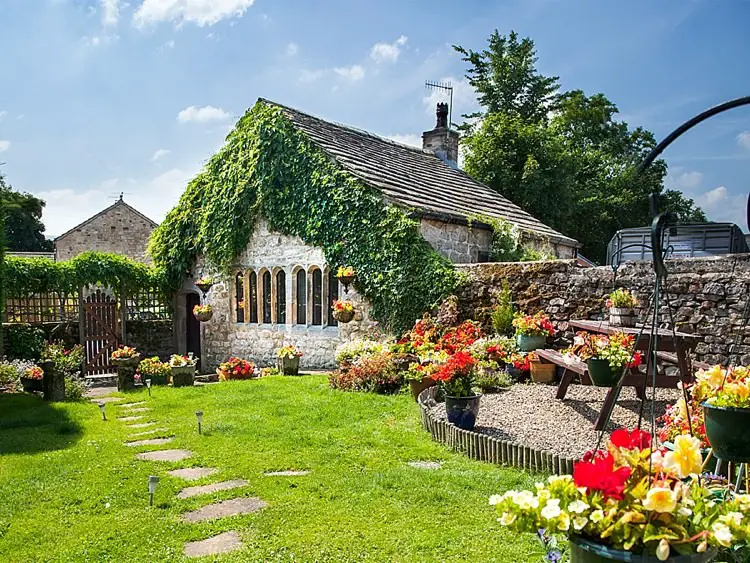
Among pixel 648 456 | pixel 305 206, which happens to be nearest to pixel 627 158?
pixel 305 206

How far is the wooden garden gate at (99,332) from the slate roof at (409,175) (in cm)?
697

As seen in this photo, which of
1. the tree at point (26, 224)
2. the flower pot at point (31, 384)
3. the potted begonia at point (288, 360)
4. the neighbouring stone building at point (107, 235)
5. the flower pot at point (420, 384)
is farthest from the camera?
the tree at point (26, 224)

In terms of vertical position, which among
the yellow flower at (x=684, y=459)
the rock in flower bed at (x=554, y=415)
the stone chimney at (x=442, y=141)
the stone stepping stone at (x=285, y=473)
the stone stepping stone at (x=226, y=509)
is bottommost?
the stone stepping stone at (x=226, y=509)

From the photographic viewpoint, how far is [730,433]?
8.43 feet

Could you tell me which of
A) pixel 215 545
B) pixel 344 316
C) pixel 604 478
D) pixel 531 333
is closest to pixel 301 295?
pixel 344 316

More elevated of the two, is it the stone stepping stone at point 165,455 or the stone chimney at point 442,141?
the stone chimney at point 442,141

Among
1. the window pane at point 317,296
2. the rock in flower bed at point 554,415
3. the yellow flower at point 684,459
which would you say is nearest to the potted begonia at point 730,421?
the yellow flower at point 684,459

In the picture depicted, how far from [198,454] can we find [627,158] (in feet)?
109

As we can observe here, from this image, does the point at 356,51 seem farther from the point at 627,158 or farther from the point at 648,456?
the point at 627,158

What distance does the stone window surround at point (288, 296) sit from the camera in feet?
46.6

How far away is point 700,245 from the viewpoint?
1236 cm

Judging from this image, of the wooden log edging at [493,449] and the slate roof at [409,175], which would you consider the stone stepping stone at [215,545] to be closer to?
the wooden log edging at [493,449]

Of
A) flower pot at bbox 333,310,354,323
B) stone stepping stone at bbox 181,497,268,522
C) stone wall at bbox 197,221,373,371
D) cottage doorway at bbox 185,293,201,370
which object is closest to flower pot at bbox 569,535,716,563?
stone stepping stone at bbox 181,497,268,522

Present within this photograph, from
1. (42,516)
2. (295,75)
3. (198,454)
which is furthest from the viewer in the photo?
(295,75)
